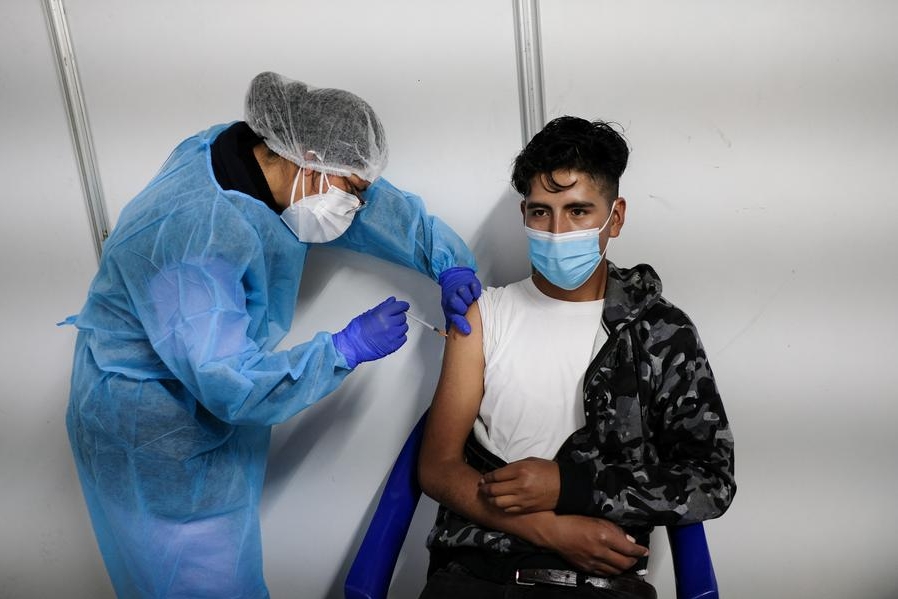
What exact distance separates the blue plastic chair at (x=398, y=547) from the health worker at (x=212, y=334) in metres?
0.30

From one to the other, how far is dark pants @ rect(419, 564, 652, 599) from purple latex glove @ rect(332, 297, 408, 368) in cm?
49

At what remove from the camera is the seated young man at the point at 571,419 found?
147cm

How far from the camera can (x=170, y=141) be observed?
6.47 ft

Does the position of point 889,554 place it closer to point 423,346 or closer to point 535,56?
point 423,346

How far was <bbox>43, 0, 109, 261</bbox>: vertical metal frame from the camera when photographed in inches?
75.4

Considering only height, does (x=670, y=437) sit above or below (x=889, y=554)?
above

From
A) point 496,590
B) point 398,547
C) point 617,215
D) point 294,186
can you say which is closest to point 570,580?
point 496,590

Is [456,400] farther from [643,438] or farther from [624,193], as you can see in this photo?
[624,193]

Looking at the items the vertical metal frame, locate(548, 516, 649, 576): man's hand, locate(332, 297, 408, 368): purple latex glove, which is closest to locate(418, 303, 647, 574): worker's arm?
locate(548, 516, 649, 576): man's hand

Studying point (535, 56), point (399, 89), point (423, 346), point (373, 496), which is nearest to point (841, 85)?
point (535, 56)

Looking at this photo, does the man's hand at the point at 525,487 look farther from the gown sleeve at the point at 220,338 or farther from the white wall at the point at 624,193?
the white wall at the point at 624,193

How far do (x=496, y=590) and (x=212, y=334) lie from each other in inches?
30.3

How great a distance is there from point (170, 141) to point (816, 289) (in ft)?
5.76

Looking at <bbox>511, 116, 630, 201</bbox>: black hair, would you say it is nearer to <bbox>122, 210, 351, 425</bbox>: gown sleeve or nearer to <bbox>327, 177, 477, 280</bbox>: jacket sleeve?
<bbox>327, 177, 477, 280</bbox>: jacket sleeve
